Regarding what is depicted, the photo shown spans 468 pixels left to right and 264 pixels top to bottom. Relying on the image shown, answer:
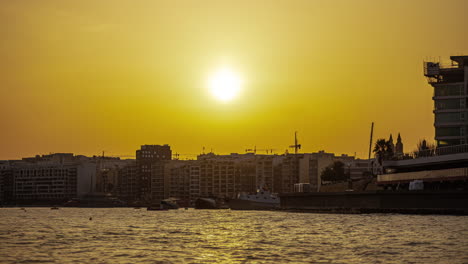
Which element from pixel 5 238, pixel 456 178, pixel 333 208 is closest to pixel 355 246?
pixel 5 238

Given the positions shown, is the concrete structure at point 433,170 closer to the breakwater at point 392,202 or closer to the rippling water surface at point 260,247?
the breakwater at point 392,202

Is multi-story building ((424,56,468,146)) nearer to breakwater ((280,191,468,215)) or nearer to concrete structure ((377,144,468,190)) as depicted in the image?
concrete structure ((377,144,468,190))

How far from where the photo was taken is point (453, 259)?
163 feet

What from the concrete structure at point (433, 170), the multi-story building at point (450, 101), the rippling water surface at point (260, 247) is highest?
the multi-story building at point (450, 101)

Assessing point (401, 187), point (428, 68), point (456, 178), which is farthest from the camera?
point (428, 68)

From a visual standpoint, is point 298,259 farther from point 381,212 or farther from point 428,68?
point 428,68

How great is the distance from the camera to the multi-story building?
14525 centimetres

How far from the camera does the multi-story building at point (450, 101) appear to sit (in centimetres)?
14525

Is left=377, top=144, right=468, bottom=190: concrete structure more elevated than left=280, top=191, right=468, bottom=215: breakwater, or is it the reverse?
left=377, top=144, right=468, bottom=190: concrete structure

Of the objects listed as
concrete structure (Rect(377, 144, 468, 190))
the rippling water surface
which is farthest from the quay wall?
the rippling water surface

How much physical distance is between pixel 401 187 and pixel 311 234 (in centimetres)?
6522

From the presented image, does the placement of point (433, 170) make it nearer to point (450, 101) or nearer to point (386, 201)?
point (386, 201)

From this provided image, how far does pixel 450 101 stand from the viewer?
147000 mm

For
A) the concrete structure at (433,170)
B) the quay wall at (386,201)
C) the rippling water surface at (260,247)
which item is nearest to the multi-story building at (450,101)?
the concrete structure at (433,170)
